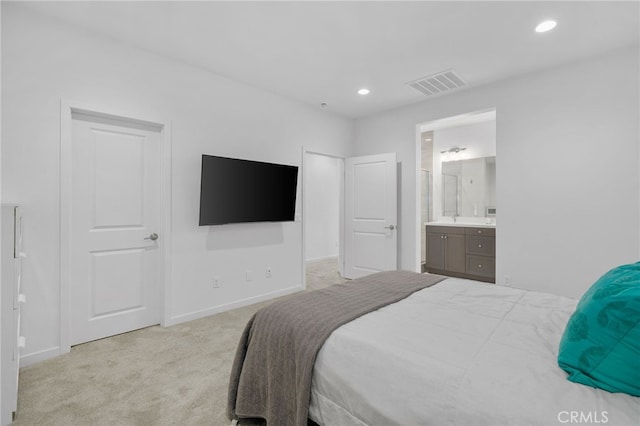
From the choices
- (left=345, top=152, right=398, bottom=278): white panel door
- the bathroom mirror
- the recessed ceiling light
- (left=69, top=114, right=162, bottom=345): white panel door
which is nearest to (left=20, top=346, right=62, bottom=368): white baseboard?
(left=69, top=114, right=162, bottom=345): white panel door

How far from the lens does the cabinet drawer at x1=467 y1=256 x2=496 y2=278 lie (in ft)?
15.2

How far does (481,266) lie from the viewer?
476cm

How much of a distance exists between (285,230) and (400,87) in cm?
235

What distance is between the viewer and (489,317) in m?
1.54

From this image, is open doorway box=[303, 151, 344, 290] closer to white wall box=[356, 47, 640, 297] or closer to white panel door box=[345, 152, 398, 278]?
white panel door box=[345, 152, 398, 278]

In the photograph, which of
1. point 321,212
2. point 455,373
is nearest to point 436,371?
point 455,373

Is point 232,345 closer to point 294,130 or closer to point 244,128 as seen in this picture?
point 244,128

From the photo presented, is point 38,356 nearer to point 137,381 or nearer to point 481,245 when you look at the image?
point 137,381

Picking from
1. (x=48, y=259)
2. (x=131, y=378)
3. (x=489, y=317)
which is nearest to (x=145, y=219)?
(x=48, y=259)

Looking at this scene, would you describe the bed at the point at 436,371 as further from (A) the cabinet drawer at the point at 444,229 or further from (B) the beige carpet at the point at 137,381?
(A) the cabinet drawer at the point at 444,229

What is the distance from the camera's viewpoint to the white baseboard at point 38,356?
7.61 feet

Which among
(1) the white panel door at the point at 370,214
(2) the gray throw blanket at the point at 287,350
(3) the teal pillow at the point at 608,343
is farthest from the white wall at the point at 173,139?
(3) the teal pillow at the point at 608,343

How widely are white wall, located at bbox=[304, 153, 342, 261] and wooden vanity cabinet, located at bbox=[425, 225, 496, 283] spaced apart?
7.55 feet

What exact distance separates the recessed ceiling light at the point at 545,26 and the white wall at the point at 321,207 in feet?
13.9
